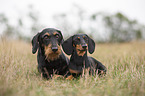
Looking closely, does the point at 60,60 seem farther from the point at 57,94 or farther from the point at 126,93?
the point at 126,93

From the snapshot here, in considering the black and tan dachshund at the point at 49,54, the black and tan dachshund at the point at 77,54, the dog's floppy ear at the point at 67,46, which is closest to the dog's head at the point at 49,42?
the black and tan dachshund at the point at 49,54

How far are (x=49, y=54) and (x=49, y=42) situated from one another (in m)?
0.35

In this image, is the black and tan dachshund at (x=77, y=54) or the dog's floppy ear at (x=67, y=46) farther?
the dog's floppy ear at (x=67, y=46)

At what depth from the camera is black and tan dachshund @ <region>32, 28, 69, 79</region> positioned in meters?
4.12

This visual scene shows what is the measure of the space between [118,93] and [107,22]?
3557 cm

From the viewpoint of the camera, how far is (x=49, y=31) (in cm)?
432

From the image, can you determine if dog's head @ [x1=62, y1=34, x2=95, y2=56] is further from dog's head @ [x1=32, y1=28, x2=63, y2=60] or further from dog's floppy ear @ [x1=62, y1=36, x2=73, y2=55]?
dog's head @ [x1=32, y1=28, x2=63, y2=60]

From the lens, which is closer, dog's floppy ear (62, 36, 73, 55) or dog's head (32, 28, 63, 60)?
dog's head (32, 28, 63, 60)

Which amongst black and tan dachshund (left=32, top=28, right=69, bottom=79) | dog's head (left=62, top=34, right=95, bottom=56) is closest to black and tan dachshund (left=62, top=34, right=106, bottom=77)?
dog's head (left=62, top=34, right=95, bottom=56)

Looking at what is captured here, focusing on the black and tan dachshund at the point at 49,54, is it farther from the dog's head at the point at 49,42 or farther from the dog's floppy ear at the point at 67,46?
the dog's floppy ear at the point at 67,46

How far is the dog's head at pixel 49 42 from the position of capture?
12.8 ft

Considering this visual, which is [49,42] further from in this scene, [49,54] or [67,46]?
[67,46]

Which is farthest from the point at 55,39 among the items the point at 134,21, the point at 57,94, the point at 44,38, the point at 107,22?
the point at 134,21

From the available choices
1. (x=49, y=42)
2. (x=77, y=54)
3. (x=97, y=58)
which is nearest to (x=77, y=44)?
(x=77, y=54)
